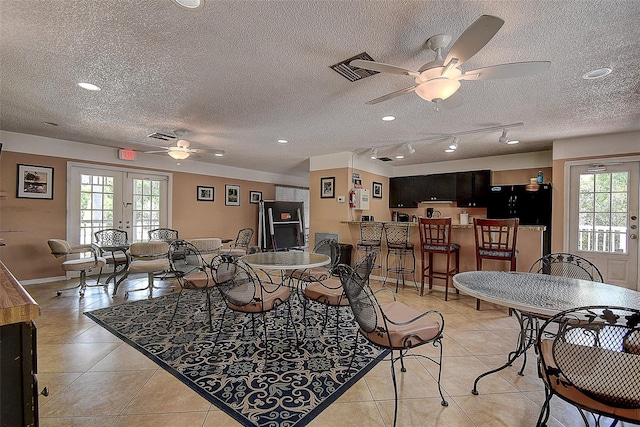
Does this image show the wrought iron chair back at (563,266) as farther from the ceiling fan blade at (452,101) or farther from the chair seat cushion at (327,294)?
the chair seat cushion at (327,294)

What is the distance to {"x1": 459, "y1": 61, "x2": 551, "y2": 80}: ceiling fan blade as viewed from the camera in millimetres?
1710

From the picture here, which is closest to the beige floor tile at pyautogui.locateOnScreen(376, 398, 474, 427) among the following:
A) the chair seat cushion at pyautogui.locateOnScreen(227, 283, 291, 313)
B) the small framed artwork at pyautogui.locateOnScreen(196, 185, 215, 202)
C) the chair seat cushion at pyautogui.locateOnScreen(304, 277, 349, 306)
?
the chair seat cushion at pyautogui.locateOnScreen(304, 277, 349, 306)

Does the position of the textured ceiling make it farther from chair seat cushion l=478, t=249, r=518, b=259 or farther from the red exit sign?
chair seat cushion l=478, t=249, r=518, b=259

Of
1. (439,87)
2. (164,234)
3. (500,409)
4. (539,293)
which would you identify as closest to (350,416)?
(500,409)

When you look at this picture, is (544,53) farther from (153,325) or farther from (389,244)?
(153,325)

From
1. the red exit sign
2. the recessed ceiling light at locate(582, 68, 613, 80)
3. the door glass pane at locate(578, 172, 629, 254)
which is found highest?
the recessed ceiling light at locate(582, 68, 613, 80)

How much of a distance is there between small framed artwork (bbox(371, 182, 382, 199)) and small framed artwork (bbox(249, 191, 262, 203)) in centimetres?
336

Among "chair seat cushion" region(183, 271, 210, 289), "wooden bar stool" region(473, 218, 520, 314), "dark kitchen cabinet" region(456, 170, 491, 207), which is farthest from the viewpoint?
"dark kitchen cabinet" region(456, 170, 491, 207)

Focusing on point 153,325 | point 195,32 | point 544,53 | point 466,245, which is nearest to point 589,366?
point 544,53

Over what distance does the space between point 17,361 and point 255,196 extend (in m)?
7.38

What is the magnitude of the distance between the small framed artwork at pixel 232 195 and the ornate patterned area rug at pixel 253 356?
4206 millimetres

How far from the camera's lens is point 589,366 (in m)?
1.34

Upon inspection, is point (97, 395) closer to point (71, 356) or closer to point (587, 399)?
point (71, 356)

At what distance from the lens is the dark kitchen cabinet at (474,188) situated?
6.20m
